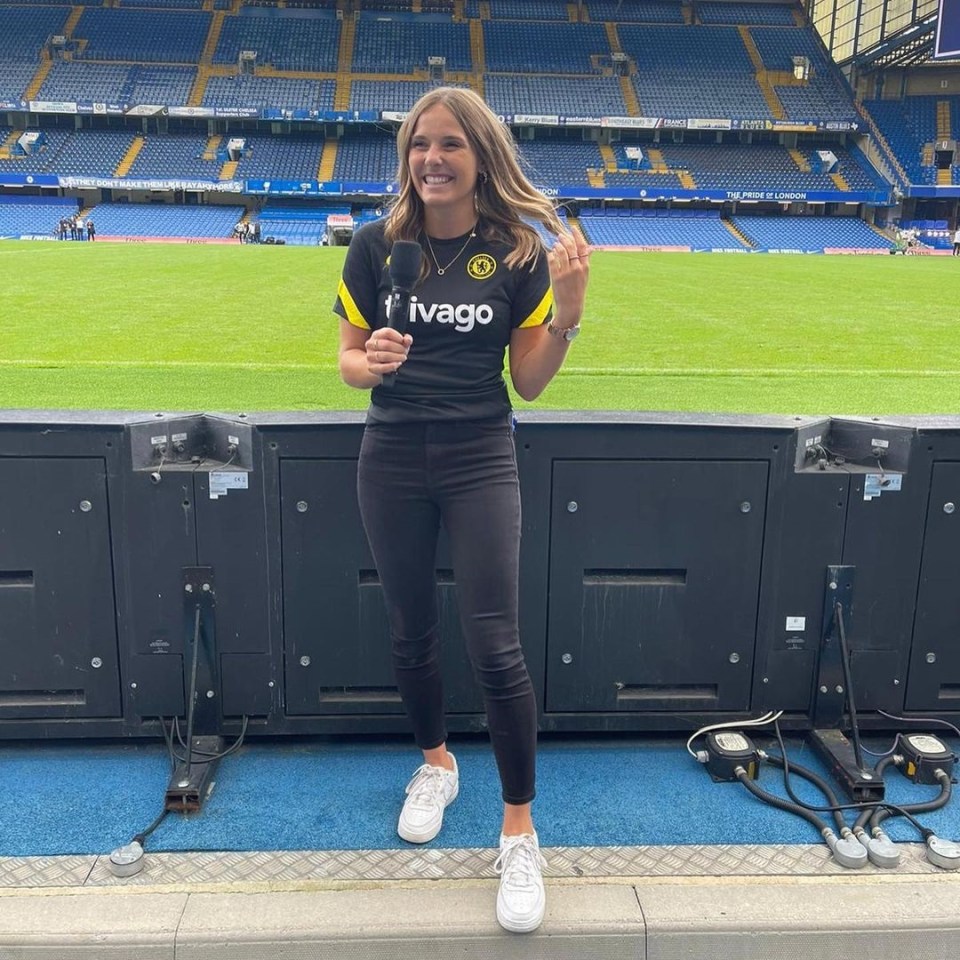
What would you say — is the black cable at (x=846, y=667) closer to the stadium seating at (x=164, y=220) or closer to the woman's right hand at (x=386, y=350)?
the woman's right hand at (x=386, y=350)

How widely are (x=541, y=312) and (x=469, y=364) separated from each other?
239 millimetres

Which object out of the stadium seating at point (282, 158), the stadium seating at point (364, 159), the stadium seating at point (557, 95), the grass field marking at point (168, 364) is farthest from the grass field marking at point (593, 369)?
the stadium seating at point (557, 95)

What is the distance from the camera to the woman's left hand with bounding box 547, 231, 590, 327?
87.7 inches

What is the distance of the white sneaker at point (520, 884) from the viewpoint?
2.26 meters

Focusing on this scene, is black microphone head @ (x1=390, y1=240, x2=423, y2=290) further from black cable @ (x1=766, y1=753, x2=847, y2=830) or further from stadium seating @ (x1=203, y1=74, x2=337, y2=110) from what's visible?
stadium seating @ (x1=203, y1=74, x2=337, y2=110)

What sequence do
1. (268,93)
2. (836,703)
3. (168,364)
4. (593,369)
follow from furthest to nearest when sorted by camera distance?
(268,93)
(593,369)
(168,364)
(836,703)

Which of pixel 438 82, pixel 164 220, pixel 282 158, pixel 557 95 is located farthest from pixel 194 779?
pixel 557 95

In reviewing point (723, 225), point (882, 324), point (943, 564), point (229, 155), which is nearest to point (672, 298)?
point (882, 324)

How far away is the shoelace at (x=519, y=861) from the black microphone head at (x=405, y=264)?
1.44 m

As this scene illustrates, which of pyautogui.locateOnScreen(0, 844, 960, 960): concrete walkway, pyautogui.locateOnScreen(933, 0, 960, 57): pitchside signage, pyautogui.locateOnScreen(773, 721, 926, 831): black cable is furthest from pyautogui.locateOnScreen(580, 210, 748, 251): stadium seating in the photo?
pyautogui.locateOnScreen(0, 844, 960, 960): concrete walkway

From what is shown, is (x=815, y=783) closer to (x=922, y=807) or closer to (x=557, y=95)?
(x=922, y=807)

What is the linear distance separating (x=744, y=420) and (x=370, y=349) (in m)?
1.43

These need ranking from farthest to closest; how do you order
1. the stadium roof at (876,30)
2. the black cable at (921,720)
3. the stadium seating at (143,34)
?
1. the stadium seating at (143,34)
2. the stadium roof at (876,30)
3. the black cable at (921,720)

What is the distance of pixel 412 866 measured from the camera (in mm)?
2541
